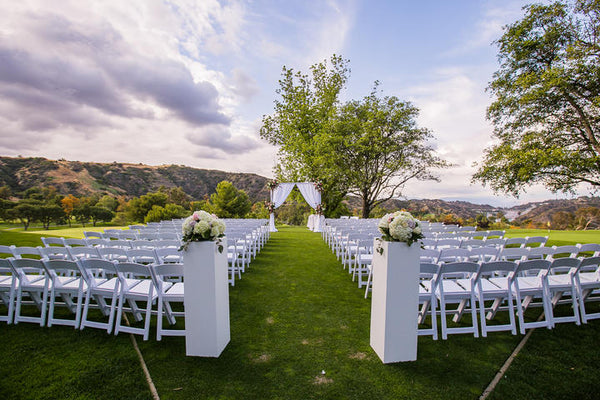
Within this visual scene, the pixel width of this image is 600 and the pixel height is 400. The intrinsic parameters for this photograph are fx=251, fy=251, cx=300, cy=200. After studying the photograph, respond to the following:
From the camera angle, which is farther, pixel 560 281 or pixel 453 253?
pixel 453 253

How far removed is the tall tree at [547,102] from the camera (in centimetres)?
912

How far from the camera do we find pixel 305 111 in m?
20.2

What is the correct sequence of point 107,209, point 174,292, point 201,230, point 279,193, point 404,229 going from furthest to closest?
point 107,209 → point 279,193 → point 174,292 → point 201,230 → point 404,229

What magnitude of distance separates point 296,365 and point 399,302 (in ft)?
3.89

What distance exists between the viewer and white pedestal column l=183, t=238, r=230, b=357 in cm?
255

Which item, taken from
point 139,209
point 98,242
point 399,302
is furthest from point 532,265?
point 139,209

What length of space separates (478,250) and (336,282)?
2.54m

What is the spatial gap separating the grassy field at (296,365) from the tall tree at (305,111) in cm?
1599

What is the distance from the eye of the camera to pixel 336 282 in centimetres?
512

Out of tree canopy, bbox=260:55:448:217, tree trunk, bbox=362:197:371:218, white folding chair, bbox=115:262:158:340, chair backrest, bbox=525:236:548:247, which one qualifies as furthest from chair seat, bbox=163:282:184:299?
tree trunk, bbox=362:197:371:218

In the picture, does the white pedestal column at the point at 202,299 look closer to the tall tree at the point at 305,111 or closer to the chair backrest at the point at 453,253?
the chair backrest at the point at 453,253

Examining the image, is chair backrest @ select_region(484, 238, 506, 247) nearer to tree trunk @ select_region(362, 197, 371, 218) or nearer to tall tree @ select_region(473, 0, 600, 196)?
tall tree @ select_region(473, 0, 600, 196)

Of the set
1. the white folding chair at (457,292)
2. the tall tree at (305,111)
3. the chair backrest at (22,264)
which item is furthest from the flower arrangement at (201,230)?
the tall tree at (305,111)

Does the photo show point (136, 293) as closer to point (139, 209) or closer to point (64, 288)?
point (64, 288)
